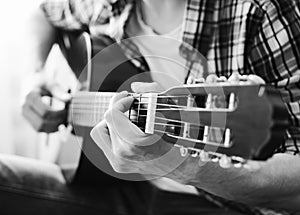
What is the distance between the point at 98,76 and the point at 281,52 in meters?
0.36

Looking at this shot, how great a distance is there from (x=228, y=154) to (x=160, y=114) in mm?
140

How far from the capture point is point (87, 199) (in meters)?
1.23

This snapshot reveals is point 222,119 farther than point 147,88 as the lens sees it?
No

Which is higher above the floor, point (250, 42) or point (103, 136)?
point (250, 42)

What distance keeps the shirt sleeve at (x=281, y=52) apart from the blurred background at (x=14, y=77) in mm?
902

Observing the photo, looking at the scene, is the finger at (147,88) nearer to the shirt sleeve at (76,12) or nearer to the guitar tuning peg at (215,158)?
the guitar tuning peg at (215,158)

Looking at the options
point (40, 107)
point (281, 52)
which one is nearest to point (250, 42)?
point (281, 52)

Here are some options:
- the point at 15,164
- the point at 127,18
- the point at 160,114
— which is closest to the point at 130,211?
the point at 15,164

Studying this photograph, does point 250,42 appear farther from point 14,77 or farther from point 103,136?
point 14,77

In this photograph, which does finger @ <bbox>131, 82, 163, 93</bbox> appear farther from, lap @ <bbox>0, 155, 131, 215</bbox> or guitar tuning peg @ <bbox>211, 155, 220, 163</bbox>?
lap @ <bbox>0, 155, 131, 215</bbox>

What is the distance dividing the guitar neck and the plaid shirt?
5.4 inches

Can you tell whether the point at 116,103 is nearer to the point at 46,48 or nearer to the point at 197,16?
the point at 197,16

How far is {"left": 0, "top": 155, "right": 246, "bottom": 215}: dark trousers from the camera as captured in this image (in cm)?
122

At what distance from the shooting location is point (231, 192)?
97 centimetres
